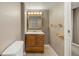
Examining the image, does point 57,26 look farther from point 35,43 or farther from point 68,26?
point 68,26

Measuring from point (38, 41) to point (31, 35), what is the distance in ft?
1.00

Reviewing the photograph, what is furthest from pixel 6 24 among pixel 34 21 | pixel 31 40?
pixel 34 21

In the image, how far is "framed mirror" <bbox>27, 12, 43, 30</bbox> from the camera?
5824 millimetres

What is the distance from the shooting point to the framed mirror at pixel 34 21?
582cm

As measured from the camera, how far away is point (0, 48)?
1.25 metres

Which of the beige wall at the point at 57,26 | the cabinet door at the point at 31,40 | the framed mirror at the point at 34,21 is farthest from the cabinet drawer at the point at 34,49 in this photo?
the framed mirror at the point at 34,21

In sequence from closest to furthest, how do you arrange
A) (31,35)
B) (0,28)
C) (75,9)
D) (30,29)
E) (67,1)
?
(0,28) → (75,9) → (67,1) → (31,35) → (30,29)

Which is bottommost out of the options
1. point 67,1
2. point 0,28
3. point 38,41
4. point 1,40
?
point 38,41

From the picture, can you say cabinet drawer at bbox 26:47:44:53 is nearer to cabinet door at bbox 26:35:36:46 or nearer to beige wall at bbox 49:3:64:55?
cabinet door at bbox 26:35:36:46

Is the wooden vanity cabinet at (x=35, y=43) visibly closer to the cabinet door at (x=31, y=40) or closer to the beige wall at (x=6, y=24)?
the cabinet door at (x=31, y=40)

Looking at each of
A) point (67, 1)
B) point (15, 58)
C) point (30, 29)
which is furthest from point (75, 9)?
point (30, 29)

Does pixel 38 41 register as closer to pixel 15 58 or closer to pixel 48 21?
pixel 48 21

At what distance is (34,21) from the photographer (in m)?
5.88

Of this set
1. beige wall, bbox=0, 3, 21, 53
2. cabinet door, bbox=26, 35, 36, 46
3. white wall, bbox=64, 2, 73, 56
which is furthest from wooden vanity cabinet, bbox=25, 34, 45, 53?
beige wall, bbox=0, 3, 21, 53
